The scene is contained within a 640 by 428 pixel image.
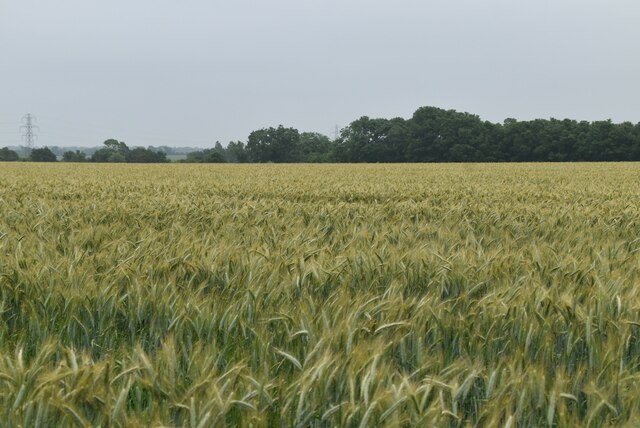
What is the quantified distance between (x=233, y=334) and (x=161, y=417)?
2.72 feet

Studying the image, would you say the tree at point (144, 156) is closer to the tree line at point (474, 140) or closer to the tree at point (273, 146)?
the tree line at point (474, 140)

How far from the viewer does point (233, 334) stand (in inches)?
84.9

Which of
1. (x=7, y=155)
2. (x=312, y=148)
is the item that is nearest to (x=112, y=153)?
(x=7, y=155)

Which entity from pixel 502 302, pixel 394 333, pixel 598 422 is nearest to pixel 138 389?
pixel 394 333

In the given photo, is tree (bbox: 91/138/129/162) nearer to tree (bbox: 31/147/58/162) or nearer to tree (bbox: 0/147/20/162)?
tree (bbox: 31/147/58/162)

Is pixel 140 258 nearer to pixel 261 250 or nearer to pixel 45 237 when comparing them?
pixel 261 250

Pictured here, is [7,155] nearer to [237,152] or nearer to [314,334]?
[237,152]

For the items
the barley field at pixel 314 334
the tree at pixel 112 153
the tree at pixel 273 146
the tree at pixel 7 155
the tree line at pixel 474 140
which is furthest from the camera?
the tree at pixel 7 155

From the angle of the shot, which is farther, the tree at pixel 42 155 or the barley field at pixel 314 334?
the tree at pixel 42 155

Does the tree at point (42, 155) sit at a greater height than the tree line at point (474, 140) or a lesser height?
lesser

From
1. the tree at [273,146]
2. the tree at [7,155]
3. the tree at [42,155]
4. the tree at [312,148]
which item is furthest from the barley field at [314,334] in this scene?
the tree at [7,155]

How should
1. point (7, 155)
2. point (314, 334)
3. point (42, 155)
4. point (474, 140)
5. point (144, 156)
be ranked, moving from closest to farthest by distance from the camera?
point (314, 334) → point (474, 140) → point (42, 155) → point (144, 156) → point (7, 155)

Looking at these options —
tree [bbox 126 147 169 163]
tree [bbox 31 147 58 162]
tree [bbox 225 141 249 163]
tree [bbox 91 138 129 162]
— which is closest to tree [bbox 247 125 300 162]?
tree [bbox 225 141 249 163]

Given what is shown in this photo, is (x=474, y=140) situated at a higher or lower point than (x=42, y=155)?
higher
